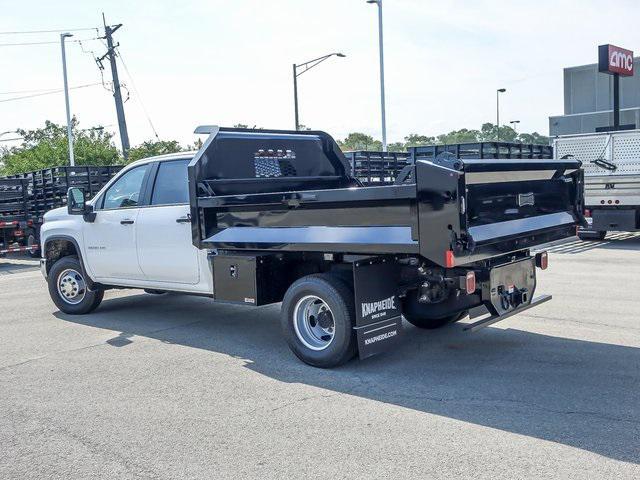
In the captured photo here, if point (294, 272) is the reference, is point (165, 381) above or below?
below

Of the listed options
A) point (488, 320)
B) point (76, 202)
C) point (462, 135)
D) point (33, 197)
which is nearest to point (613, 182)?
point (488, 320)

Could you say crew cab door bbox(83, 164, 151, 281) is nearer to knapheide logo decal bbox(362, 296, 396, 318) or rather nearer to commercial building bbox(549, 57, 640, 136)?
knapheide logo decal bbox(362, 296, 396, 318)

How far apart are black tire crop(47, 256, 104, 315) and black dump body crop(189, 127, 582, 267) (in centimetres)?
279

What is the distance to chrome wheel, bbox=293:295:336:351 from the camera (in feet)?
20.9

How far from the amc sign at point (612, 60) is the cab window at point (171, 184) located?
1947 centimetres

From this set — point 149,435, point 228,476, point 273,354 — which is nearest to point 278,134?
point 273,354

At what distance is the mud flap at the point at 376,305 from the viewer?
5898mm

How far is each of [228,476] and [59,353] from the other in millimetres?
3805

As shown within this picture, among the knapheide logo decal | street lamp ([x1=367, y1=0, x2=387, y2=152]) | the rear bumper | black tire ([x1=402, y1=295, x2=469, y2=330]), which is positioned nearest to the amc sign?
street lamp ([x1=367, y1=0, x2=387, y2=152])

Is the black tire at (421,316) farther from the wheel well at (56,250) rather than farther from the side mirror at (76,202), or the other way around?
the wheel well at (56,250)

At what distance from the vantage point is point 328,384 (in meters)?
5.80

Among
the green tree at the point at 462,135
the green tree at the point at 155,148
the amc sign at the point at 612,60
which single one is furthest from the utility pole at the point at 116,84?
the green tree at the point at 462,135

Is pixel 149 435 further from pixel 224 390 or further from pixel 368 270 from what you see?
pixel 368 270

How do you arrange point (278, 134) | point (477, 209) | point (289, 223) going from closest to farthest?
1. point (477, 209)
2. point (289, 223)
3. point (278, 134)
